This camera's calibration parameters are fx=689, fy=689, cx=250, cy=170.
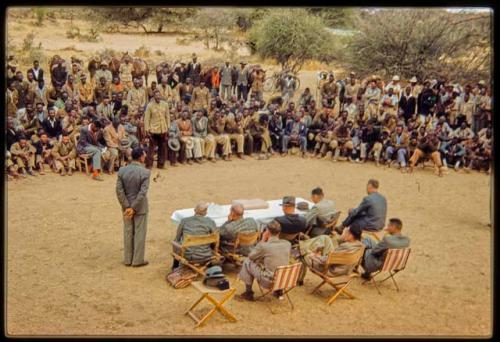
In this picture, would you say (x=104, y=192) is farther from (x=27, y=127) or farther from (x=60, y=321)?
(x=60, y=321)

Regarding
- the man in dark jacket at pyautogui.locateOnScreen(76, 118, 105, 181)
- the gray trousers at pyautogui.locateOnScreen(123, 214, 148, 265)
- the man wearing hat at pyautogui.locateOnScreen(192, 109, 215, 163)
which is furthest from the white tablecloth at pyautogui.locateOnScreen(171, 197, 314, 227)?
the man wearing hat at pyautogui.locateOnScreen(192, 109, 215, 163)

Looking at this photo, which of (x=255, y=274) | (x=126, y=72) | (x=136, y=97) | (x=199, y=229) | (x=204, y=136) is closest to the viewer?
(x=255, y=274)

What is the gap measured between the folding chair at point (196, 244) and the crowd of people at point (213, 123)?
6.13m

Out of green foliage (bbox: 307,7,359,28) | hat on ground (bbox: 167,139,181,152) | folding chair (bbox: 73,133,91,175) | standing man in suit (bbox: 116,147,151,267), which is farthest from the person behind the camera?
green foliage (bbox: 307,7,359,28)

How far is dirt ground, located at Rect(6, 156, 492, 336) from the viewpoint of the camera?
804 centimetres

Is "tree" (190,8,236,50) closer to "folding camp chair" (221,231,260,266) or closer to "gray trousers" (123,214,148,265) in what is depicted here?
"gray trousers" (123,214,148,265)

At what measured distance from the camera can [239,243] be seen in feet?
30.3

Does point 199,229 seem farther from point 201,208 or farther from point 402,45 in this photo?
point 402,45

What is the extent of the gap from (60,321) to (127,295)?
3.51ft

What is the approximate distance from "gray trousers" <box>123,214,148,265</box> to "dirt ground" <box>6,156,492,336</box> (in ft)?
0.80

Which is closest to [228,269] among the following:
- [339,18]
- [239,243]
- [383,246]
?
[239,243]

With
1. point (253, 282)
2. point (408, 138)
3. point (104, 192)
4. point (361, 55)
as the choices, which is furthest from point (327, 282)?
point (361, 55)

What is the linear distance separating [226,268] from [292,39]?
2015 cm

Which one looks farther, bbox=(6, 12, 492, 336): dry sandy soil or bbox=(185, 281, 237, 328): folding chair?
bbox=(6, 12, 492, 336): dry sandy soil
